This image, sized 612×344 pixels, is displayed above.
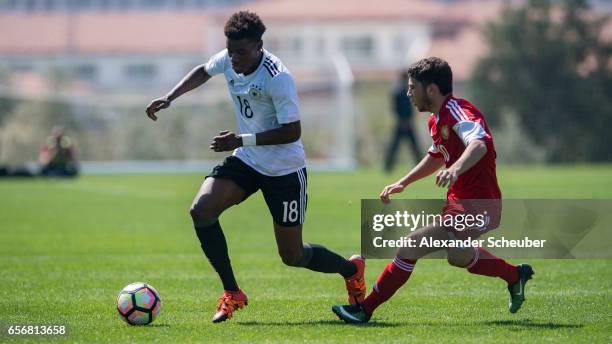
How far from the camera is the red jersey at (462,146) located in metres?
7.36

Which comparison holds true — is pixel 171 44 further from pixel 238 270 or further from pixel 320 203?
pixel 238 270

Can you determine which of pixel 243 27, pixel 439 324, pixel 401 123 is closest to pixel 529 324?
pixel 439 324

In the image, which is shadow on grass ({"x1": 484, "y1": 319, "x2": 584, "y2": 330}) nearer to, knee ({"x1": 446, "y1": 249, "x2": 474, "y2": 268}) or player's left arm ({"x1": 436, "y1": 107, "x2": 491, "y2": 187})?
knee ({"x1": 446, "y1": 249, "x2": 474, "y2": 268})

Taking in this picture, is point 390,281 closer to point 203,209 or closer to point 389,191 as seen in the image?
point 389,191

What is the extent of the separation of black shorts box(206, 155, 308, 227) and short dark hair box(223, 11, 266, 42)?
0.97m

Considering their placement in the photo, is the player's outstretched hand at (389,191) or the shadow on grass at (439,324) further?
the player's outstretched hand at (389,191)

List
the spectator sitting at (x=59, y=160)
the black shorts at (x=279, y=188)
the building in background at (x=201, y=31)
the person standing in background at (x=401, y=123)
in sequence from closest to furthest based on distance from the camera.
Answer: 1. the black shorts at (x=279, y=188)
2. the person standing in background at (x=401, y=123)
3. the spectator sitting at (x=59, y=160)
4. the building in background at (x=201, y=31)

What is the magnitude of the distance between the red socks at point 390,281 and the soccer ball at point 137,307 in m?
1.50

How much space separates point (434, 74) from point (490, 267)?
1443 mm

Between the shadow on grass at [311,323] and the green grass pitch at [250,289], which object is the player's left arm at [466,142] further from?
the shadow on grass at [311,323]

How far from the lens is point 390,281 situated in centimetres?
764

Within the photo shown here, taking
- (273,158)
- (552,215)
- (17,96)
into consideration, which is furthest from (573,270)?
(17,96)

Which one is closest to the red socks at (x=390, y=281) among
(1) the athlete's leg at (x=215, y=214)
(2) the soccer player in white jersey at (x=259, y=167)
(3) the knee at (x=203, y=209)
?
(2) the soccer player in white jersey at (x=259, y=167)

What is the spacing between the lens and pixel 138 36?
8706 centimetres
